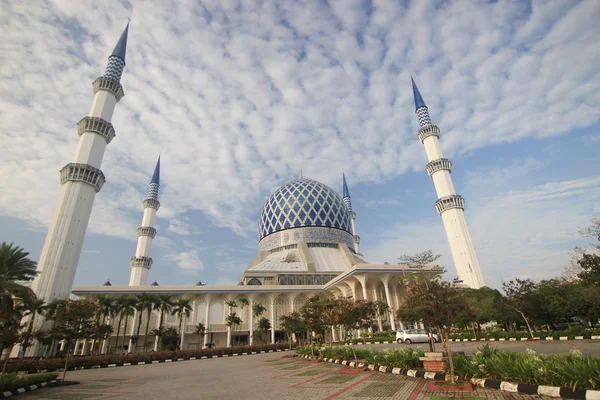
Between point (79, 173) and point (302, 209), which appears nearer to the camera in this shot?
point (79, 173)

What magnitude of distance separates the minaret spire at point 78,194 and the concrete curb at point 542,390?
30.9 m

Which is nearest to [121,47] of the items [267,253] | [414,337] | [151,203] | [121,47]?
[121,47]

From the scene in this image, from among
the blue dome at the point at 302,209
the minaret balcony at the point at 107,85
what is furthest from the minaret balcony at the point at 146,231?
the minaret balcony at the point at 107,85

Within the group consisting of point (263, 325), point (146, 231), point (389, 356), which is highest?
point (146, 231)

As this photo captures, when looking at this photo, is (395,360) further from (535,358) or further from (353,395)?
(535,358)

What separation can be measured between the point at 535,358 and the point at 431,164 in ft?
125

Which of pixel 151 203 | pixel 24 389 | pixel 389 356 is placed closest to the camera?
pixel 24 389

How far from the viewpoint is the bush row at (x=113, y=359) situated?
717 inches

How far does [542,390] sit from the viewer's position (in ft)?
18.6

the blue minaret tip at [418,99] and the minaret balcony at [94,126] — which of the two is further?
the blue minaret tip at [418,99]

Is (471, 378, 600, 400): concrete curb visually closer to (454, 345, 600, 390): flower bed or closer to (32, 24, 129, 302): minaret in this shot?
(454, 345, 600, 390): flower bed

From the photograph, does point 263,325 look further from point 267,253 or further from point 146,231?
point 146,231

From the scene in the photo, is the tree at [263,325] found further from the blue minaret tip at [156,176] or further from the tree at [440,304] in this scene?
the blue minaret tip at [156,176]

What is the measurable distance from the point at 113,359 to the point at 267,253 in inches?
1253
